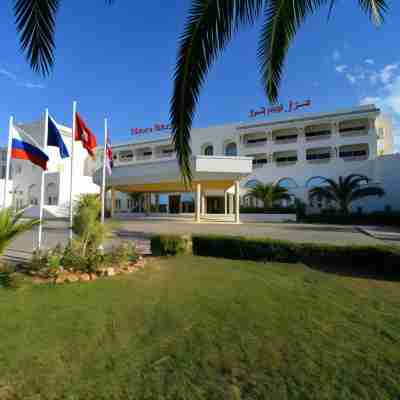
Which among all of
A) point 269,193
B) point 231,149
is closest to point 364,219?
point 269,193

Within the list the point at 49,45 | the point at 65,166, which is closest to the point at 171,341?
the point at 49,45

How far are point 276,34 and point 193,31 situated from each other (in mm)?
1367

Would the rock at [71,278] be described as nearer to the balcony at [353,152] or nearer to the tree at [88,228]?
the tree at [88,228]

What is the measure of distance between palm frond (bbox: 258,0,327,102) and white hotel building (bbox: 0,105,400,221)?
59.9ft

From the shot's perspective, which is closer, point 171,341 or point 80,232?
point 171,341

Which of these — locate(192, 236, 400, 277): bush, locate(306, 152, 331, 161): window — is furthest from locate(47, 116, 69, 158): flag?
locate(306, 152, 331, 161): window

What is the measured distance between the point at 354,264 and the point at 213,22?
23.0 ft

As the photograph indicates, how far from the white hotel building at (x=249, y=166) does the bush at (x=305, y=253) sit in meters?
14.1

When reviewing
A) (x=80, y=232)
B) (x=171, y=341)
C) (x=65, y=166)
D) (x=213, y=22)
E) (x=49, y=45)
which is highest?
(x=65, y=166)

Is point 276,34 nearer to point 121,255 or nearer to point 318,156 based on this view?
point 121,255

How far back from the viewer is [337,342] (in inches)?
128

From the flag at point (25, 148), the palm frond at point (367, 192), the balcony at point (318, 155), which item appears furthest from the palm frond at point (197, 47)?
the balcony at point (318, 155)

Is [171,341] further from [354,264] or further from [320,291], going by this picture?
[354,264]

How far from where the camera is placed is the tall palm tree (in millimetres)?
2703
